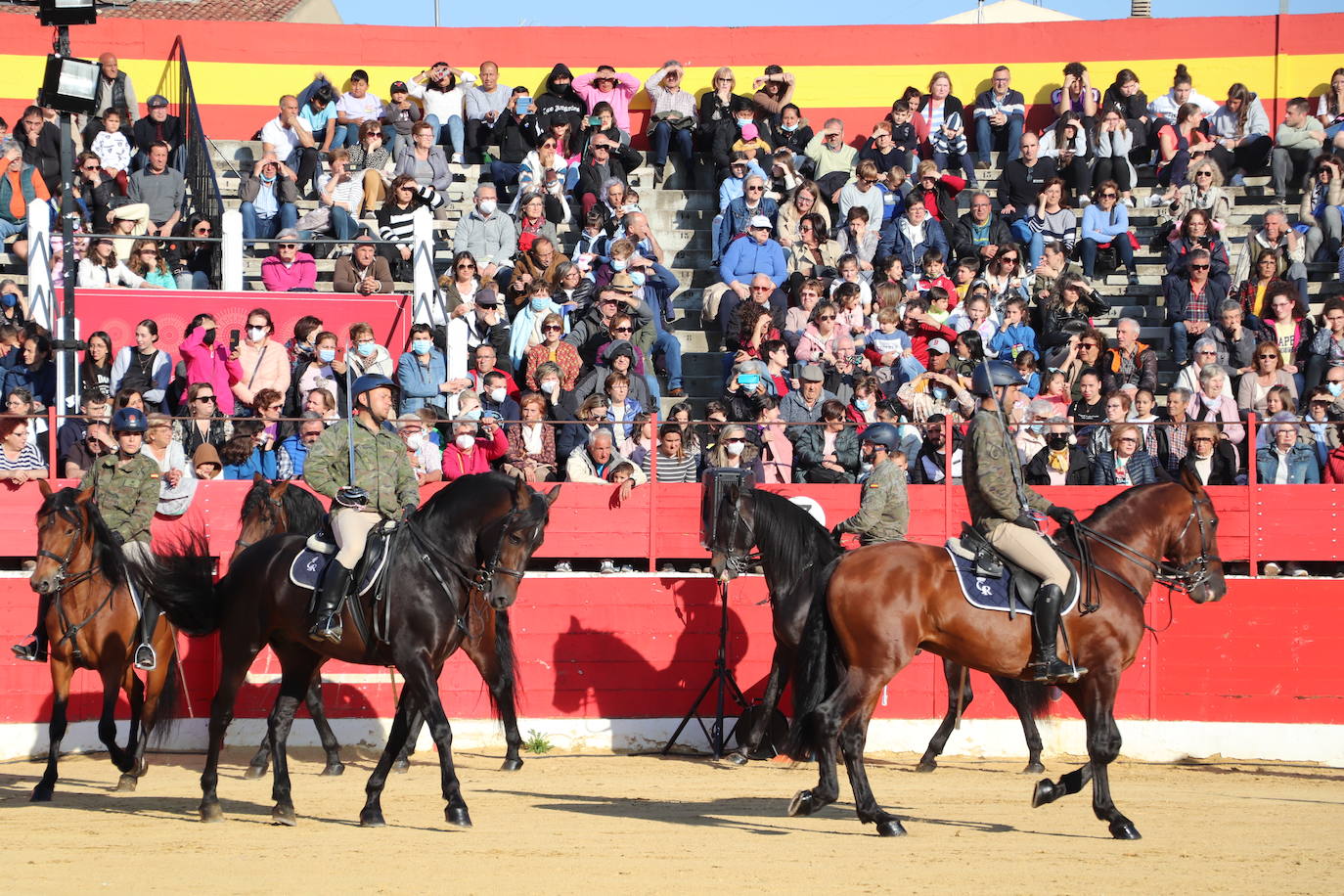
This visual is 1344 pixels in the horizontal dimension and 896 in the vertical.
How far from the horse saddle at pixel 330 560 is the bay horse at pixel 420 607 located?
2.3 inches

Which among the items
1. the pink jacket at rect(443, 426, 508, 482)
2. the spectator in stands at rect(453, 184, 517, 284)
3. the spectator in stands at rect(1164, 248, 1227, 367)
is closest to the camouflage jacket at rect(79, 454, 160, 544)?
the pink jacket at rect(443, 426, 508, 482)

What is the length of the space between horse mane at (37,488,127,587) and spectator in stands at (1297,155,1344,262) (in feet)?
46.6

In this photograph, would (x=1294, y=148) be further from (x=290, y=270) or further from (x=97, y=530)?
(x=97, y=530)

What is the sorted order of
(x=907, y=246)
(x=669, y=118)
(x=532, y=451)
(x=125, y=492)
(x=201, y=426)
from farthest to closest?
(x=669, y=118) → (x=907, y=246) → (x=532, y=451) → (x=201, y=426) → (x=125, y=492)

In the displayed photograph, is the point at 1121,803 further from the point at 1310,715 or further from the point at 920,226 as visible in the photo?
the point at 920,226

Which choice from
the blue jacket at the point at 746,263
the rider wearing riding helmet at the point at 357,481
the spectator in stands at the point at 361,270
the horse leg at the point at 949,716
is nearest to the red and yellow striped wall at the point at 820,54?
the blue jacket at the point at 746,263

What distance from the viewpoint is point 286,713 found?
10.9 meters

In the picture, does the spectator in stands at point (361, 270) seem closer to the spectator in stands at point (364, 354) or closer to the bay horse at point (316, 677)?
the spectator in stands at point (364, 354)

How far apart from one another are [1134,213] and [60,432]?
13.3 metres

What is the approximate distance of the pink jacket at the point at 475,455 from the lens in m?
15.1

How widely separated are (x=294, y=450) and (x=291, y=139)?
288 inches

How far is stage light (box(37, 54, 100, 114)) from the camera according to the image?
13445 mm

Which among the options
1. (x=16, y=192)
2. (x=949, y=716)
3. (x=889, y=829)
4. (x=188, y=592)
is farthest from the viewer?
(x=16, y=192)

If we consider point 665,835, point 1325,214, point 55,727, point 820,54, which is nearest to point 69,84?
point 55,727
